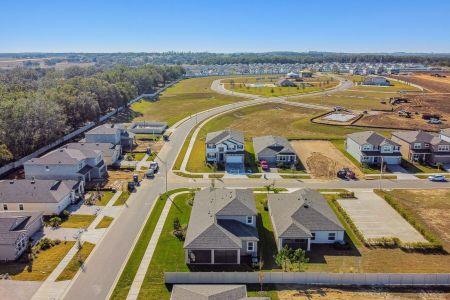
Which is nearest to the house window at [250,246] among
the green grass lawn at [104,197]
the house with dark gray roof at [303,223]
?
the house with dark gray roof at [303,223]

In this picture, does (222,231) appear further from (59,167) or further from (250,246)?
(59,167)

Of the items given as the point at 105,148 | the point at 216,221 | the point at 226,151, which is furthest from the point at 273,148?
the point at 216,221

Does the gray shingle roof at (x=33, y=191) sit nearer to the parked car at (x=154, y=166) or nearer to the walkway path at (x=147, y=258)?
the walkway path at (x=147, y=258)

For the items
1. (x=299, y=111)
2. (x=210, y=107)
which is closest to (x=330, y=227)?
(x=299, y=111)

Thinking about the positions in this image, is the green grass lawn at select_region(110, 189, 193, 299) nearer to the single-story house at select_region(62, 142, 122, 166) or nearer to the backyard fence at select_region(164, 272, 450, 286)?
the backyard fence at select_region(164, 272, 450, 286)

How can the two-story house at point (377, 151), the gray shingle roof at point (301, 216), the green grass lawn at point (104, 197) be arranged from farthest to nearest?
1. the two-story house at point (377, 151)
2. the green grass lawn at point (104, 197)
3. the gray shingle roof at point (301, 216)

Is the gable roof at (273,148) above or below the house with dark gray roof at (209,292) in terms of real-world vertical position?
above
